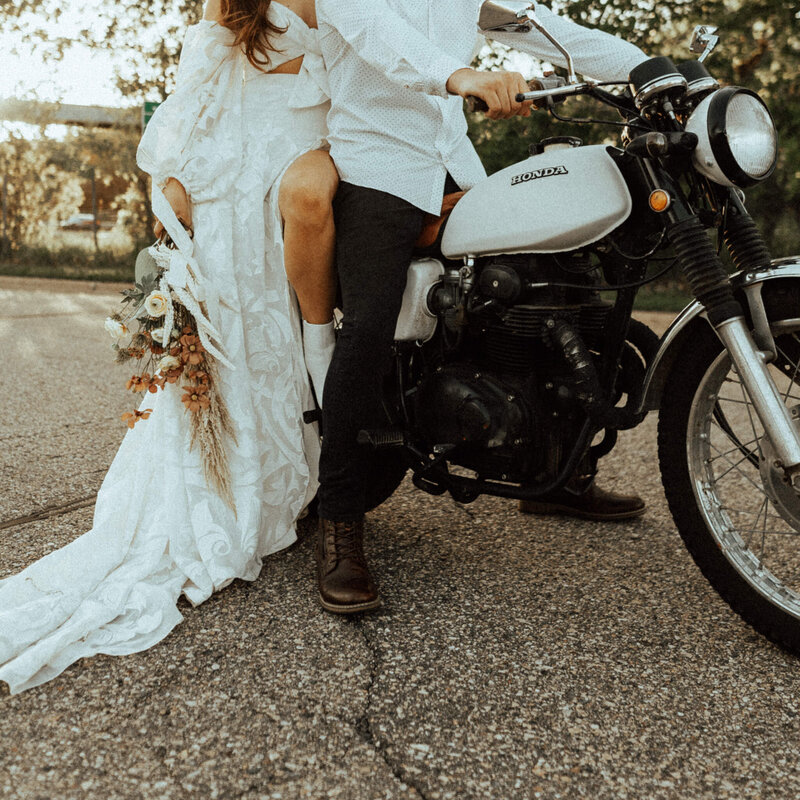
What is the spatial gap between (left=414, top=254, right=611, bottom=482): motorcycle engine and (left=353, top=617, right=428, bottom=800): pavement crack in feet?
1.96

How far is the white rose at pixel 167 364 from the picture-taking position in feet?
7.93

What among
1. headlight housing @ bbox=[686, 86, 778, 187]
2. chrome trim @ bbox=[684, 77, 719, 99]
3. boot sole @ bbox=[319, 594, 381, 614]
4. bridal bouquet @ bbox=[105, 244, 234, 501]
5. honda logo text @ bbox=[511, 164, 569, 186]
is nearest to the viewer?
headlight housing @ bbox=[686, 86, 778, 187]

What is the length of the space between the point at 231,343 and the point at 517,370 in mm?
864

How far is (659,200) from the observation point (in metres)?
1.92

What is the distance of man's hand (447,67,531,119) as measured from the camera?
1.87m

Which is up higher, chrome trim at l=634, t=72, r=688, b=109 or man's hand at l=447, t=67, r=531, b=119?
chrome trim at l=634, t=72, r=688, b=109

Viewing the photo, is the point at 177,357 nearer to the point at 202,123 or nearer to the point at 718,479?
the point at 202,123

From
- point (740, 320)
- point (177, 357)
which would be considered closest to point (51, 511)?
point (177, 357)

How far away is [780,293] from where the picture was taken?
75.0 inches

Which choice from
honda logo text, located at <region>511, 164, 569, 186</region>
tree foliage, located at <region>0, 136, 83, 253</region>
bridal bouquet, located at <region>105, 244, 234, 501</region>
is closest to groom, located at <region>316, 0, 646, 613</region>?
honda logo text, located at <region>511, 164, 569, 186</region>

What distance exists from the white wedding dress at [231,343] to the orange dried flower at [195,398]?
0.08 m

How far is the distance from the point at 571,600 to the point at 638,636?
25 centimetres

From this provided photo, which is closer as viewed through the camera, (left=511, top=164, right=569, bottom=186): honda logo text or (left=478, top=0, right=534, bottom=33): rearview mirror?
(left=478, top=0, right=534, bottom=33): rearview mirror

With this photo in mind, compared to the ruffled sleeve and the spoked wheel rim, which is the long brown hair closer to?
the ruffled sleeve
